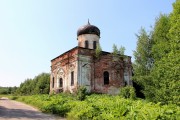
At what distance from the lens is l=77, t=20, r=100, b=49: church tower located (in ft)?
101

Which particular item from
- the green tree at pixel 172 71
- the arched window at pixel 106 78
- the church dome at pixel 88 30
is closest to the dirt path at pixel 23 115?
the green tree at pixel 172 71

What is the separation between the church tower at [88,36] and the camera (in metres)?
30.9

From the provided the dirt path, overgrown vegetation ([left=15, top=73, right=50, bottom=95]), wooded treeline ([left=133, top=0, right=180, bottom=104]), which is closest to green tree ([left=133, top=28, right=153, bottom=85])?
wooded treeline ([left=133, top=0, right=180, bottom=104])

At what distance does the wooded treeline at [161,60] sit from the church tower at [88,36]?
6.25 m

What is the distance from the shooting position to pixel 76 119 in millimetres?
12648

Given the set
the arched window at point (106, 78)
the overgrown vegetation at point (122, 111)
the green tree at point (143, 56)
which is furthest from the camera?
the arched window at point (106, 78)

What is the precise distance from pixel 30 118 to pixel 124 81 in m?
16.8

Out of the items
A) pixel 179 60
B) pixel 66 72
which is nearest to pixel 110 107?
pixel 179 60

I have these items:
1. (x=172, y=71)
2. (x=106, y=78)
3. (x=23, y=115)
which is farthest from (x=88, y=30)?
(x=23, y=115)

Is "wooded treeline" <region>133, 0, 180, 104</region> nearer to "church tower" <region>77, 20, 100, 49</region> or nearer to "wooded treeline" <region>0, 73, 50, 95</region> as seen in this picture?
"church tower" <region>77, 20, 100, 49</region>

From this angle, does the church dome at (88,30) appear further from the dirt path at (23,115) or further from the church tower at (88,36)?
the dirt path at (23,115)

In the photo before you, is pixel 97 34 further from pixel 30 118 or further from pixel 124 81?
pixel 30 118

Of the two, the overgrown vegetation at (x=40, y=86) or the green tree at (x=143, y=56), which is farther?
the overgrown vegetation at (x=40, y=86)

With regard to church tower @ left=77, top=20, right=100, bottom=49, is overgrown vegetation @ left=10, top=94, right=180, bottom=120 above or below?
below
